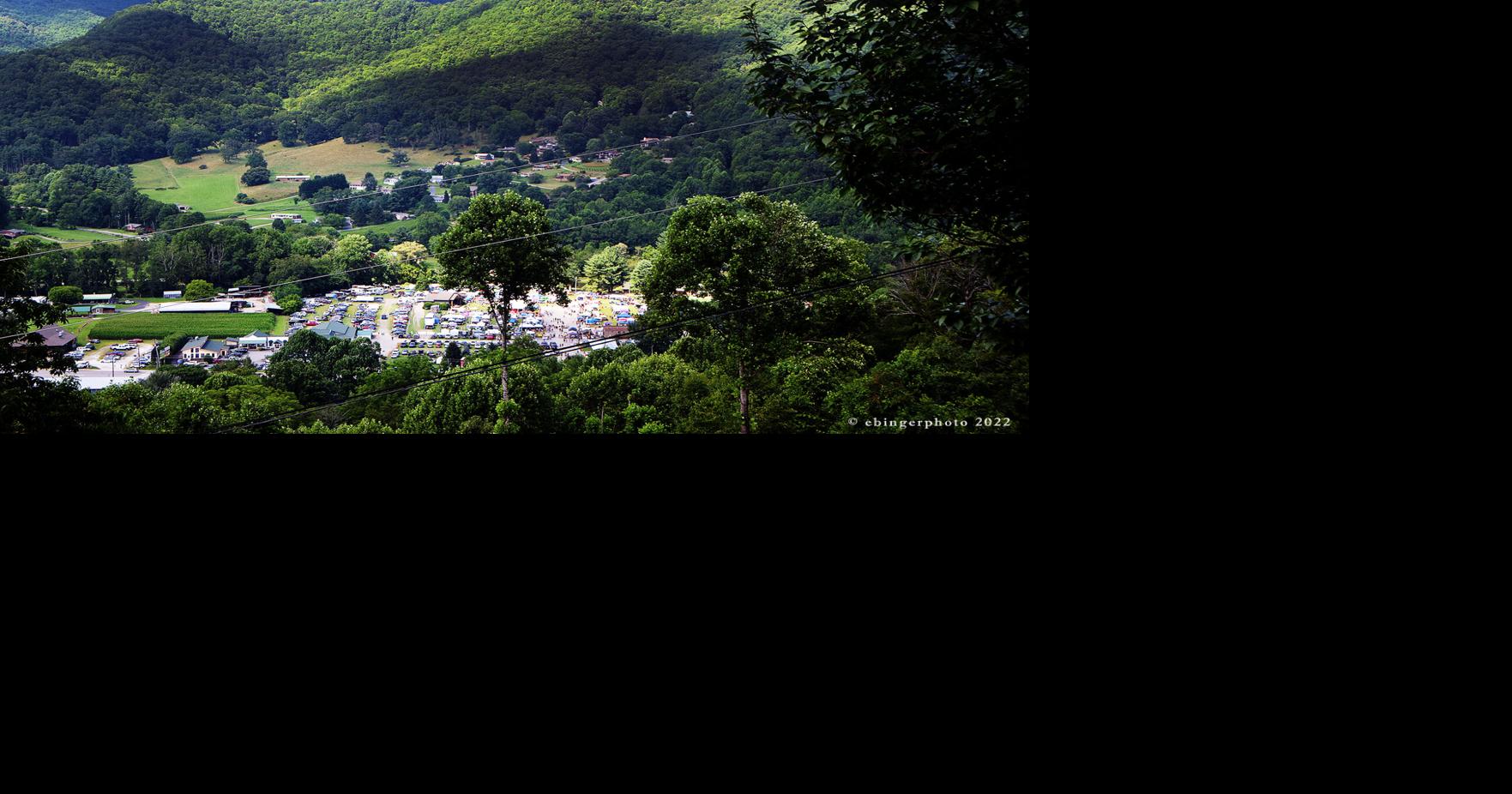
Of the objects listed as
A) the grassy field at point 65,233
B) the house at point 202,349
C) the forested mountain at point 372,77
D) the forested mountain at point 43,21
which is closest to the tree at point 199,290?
the house at point 202,349

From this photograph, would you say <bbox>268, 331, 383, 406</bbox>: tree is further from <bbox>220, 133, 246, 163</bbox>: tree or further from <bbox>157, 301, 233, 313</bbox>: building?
<bbox>220, 133, 246, 163</bbox>: tree

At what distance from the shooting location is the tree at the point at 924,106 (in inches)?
145

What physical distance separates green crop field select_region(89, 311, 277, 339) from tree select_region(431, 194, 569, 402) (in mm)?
1161

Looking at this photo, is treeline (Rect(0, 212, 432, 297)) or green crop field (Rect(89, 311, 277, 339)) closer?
treeline (Rect(0, 212, 432, 297))

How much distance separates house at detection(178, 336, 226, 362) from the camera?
5359mm

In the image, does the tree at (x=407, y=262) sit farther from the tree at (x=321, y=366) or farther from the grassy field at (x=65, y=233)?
the grassy field at (x=65, y=233)

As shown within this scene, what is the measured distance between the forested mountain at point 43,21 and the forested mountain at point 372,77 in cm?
7

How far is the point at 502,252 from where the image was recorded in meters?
5.28

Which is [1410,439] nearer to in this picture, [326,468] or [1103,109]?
[1103,109]

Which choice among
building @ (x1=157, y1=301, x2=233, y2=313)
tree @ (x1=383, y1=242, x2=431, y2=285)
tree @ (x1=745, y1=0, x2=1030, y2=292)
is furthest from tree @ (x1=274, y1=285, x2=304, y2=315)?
tree @ (x1=745, y1=0, x2=1030, y2=292)

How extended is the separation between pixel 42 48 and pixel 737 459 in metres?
5.71

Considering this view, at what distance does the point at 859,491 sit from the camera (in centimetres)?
221

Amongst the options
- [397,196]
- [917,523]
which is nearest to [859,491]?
[917,523]

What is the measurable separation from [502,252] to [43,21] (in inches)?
126
